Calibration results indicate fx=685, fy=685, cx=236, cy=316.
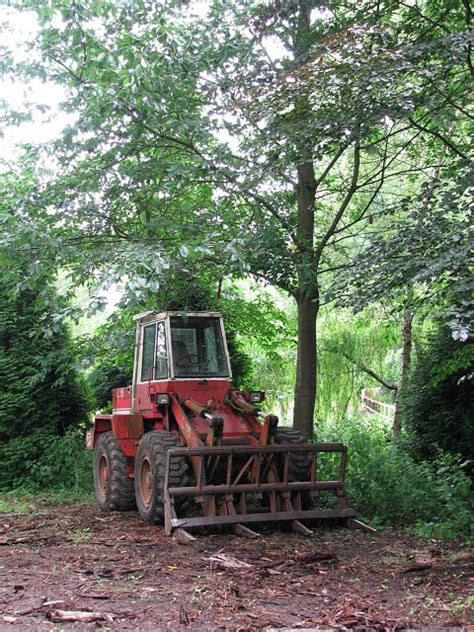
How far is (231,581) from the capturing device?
5426 millimetres

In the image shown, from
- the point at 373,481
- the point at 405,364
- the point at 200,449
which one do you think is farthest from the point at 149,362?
the point at 405,364

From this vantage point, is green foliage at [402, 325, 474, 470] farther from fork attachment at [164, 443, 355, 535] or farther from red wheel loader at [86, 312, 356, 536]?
fork attachment at [164, 443, 355, 535]

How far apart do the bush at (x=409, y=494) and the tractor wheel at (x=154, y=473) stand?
2.40 metres

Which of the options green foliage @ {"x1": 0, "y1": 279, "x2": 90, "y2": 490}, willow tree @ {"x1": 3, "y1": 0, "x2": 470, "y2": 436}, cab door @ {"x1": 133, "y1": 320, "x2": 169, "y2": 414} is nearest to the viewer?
willow tree @ {"x1": 3, "y1": 0, "x2": 470, "y2": 436}

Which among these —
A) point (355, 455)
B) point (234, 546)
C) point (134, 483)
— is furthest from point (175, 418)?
point (355, 455)

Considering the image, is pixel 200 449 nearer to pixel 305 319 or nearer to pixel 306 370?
pixel 306 370

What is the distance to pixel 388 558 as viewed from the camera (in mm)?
6250

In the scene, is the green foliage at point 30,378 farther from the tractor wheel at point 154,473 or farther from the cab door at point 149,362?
the tractor wheel at point 154,473

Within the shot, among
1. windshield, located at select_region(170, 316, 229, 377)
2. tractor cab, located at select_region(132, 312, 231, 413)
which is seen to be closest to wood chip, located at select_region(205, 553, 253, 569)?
tractor cab, located at select_region(132, 312, 231, 413)

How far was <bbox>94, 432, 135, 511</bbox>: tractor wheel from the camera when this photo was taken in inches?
360

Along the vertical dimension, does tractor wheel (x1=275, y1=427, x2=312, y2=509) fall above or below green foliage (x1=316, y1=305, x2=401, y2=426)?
below

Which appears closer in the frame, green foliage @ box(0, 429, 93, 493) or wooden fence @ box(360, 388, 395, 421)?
green foliage @ box(0, 429, 93, 493)

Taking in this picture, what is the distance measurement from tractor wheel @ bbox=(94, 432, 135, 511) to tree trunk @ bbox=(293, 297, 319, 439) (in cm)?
262

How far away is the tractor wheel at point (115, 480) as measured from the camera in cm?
913
